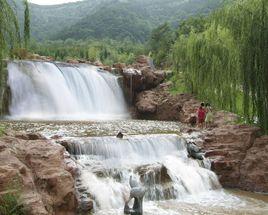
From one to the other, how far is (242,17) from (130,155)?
6.93 meters

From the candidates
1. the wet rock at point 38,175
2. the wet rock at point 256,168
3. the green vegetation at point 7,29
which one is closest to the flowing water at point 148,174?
the wet rock at point 256,168

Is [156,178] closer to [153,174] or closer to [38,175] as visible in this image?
[153,174]

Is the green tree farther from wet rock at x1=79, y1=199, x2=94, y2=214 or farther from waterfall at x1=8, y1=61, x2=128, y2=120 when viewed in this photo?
wet rock at x1=79, y1=199, x2=94, y2=214

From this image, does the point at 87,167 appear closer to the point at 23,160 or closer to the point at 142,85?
the point at 23,160

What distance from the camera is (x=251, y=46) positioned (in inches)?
648

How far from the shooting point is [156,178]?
47.4ft

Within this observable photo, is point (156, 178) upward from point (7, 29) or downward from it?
downward

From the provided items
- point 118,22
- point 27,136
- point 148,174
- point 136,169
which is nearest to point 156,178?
point 148,174

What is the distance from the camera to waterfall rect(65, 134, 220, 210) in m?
13.1

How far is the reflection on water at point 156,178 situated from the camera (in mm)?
12805

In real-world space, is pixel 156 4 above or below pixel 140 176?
above

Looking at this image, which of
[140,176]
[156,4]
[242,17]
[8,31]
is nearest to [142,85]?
[242,17]

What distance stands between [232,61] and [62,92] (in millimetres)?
12485

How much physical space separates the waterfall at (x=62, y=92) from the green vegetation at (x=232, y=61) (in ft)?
18.3
